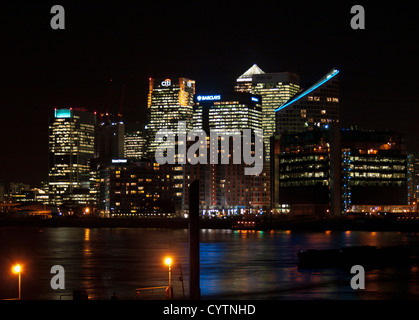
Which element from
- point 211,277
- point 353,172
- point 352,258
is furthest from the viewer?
point 353,172

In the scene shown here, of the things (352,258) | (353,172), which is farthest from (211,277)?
(353,172)

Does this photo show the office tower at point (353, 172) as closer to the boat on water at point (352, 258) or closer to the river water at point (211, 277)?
the river water at point (211, 277)

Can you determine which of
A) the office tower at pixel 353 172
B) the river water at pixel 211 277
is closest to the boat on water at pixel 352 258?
the river water at pixel 211 277

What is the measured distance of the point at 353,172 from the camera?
181 meters

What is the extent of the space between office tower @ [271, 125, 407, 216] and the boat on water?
10511cm

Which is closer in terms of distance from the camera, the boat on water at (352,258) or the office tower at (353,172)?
the boat on water at (352,258)

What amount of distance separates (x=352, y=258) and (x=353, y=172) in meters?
113

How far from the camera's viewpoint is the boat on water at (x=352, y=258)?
6888cm

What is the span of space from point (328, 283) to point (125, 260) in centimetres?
2969

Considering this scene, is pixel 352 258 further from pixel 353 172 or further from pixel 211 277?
pixel 353 172

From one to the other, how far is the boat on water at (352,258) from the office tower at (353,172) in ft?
345

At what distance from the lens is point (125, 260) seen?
7631 cm
